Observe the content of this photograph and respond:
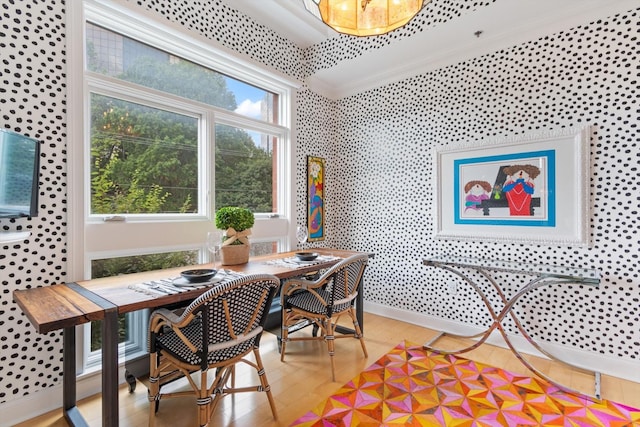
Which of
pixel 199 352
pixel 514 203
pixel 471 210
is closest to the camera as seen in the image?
pixel 199 352

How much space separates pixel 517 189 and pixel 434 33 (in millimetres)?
1559

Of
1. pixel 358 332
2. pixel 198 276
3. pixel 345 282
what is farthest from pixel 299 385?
pixel 198 276

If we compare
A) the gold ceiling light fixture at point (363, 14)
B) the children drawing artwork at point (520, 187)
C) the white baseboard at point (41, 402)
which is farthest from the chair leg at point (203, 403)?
the children drawing artwork at point (520, 187)

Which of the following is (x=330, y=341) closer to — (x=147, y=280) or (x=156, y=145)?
(x=147, y=280)

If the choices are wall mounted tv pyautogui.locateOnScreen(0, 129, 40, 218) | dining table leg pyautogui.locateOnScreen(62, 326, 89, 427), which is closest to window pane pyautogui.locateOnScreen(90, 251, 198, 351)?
dining table leg pyautogui.locateOnScreen(62, 326, 89, 427)

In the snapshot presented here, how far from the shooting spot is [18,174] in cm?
163

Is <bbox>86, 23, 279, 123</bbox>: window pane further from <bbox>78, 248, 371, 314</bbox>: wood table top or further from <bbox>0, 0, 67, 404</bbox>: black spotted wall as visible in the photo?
<bbox>78, 248, 371, 314</bbox>: wood table top

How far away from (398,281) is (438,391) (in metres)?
1.43

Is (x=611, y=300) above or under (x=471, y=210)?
under

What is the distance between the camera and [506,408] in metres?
1.96

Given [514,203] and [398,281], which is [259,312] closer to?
[398,281]

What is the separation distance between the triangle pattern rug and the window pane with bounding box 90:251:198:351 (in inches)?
57.4

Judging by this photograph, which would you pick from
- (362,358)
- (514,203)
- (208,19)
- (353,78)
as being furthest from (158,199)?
(514,203)

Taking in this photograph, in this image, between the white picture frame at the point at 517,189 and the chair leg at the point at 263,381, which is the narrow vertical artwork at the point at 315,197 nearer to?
the white picture frame at the point at 517,189
